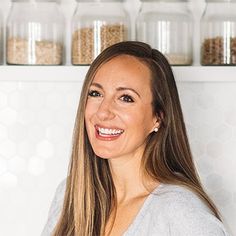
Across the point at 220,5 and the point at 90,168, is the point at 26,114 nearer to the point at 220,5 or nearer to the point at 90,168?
the point at 90,168

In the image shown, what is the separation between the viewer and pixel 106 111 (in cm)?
178

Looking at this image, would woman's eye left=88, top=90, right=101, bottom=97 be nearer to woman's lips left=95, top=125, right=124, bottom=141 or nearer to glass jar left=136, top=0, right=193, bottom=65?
woman's lips left=95, top=125, right=124, bottom=141

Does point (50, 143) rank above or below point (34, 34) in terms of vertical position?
below

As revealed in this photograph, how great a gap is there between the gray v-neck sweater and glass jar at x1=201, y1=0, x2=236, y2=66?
489 mm

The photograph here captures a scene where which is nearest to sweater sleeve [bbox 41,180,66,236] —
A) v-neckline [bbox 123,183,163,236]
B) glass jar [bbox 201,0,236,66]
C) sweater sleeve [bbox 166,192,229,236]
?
v-neckline [bbox 123,183,163,236]

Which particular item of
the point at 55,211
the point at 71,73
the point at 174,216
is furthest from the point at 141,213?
the point at 71,73

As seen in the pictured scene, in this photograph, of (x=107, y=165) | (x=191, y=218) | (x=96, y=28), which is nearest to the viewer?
(x=191, y=218)

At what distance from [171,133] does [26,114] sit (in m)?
0.58

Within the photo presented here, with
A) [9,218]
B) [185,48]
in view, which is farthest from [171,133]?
[9,218]

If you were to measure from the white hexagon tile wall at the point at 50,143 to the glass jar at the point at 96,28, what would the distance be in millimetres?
148

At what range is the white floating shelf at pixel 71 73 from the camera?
82.4 inches

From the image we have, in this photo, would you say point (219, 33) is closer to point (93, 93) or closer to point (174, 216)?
point (93, 93)

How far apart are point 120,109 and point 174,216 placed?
0.92ft

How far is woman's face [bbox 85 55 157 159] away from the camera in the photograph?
179 cm
